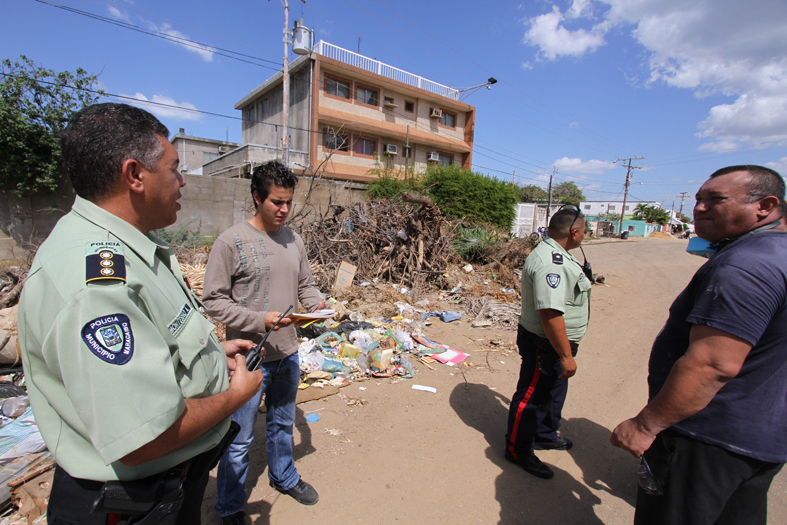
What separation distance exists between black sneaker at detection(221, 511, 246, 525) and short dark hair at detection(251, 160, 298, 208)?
1.84 meters

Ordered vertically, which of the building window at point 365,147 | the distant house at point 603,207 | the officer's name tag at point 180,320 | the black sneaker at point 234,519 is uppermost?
the distant house at point 603,207

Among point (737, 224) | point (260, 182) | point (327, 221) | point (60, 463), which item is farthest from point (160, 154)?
point (327, 221)

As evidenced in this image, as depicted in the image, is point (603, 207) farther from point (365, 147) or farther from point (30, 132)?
point (30, 132)

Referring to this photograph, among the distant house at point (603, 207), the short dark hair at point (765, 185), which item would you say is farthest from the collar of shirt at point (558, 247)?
the distant house at point (603, 207)

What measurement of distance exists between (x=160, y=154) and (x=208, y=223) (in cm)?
1260

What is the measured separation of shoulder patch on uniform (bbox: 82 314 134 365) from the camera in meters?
0.83

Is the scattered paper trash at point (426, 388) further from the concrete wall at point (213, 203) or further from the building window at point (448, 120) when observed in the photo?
the building window at point (448, 120)

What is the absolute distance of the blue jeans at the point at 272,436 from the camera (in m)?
2.01

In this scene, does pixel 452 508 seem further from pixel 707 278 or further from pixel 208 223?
pixel 208 223

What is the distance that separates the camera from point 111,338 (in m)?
0.85

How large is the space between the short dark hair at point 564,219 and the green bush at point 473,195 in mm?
13432

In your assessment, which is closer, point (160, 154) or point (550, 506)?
Result: point (160, 154)

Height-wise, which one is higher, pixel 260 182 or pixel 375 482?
pixel 260 182

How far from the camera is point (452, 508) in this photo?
2373 mm
